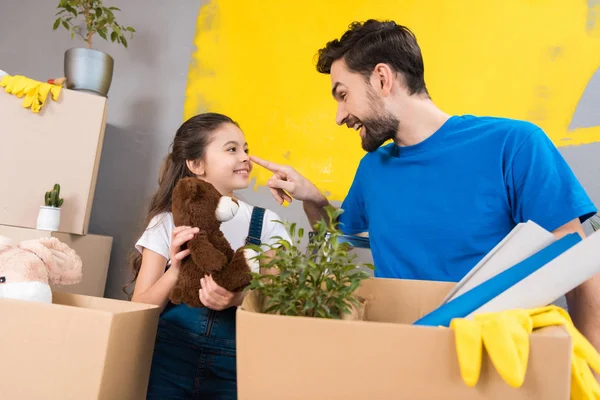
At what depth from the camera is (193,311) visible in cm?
103

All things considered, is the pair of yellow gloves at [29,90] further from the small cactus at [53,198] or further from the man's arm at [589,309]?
the man's arm at [589,309]

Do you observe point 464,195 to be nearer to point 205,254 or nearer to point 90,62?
point 205,254

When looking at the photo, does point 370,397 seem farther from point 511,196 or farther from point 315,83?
point 315,83

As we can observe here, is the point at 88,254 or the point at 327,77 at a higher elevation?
the point at 327,77

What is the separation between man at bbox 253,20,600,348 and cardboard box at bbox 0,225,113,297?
0.81 metres

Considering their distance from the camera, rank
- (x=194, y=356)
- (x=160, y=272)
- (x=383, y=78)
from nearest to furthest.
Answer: (x=194, y=356), (x=160, y=272), (x=383, y=78)

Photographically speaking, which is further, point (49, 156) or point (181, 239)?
point (49, 156)

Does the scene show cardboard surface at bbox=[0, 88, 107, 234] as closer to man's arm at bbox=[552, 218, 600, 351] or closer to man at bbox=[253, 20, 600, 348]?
man at bbox=[253, 20, 600, 348]

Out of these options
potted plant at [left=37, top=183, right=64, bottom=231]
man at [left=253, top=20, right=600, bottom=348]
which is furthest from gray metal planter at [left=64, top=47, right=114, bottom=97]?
man at [left=253, top=20, right=600, bottom=348]

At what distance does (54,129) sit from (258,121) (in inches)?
26.9

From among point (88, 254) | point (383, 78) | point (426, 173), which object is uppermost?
point (383, 78)

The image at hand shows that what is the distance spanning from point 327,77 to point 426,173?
788 mm

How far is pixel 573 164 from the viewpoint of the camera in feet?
5.35

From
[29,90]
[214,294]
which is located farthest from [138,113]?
[214,294]
